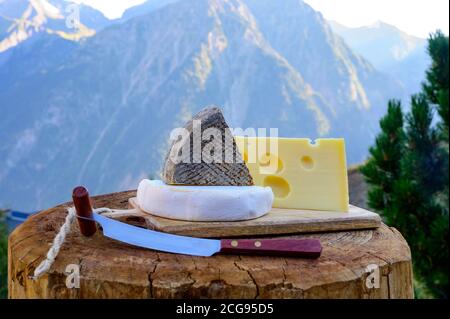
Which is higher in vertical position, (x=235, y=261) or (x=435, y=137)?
(x=435, y=137)

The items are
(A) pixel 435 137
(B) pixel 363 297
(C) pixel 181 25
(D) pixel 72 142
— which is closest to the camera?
(B) pixel 363 297

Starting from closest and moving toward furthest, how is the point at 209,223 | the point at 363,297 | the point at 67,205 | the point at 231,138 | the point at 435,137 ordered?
the point at 363,297, the point at 209,223, the point at 231,138, the point at 67,205, the point at 435,137

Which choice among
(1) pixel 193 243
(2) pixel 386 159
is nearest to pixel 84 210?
(1) pixel 193 243

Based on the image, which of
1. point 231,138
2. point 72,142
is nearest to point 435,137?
point 231,138

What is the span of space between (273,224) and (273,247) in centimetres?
19

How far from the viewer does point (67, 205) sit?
1.51m

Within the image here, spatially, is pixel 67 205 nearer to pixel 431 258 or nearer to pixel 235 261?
pixel 235 261

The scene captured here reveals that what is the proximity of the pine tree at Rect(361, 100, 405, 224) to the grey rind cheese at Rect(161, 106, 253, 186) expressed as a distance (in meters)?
1.58

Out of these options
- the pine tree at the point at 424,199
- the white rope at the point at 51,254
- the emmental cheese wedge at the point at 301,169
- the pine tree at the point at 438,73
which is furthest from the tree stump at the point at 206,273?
the pine tree at the point at 438,73

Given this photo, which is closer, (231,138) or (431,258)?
(231,138)

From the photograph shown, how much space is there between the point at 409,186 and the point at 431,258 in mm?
434

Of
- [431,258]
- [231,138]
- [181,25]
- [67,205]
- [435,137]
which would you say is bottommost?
Answer: [431,258]

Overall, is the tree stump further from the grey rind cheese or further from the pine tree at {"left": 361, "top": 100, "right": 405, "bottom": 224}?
the pine tree at {"left": 361, "top": 100, "right": 405, "bottom": 224}

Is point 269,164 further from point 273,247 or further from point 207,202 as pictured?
point 273,247
